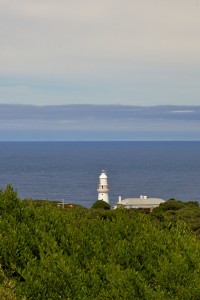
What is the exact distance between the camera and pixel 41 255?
586 inches

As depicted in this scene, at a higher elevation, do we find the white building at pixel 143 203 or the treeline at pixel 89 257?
the white building at pixel 143 203

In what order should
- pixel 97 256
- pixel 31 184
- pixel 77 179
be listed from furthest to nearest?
pixel 77 179 → pixel 31 184 → pixel 97 256

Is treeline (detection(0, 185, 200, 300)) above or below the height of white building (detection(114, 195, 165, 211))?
below

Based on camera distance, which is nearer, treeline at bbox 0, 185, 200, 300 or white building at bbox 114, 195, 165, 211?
treeline at bbox 0, 185, 200, 300

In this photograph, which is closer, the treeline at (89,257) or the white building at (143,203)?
the treeline at (89,257)

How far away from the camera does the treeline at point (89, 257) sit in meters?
13.6

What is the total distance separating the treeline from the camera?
13.6 meters

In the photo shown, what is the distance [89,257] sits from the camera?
53.5 feet

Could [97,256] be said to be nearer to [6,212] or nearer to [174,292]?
[174,292]

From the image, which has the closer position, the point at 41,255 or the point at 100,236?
the point at 41,255

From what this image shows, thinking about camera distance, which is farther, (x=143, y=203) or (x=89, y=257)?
(x=143, y=203)

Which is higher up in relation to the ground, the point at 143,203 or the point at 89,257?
the point at 143,203

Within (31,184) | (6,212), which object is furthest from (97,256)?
(31,184)

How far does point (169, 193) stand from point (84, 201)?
87.5 feet
